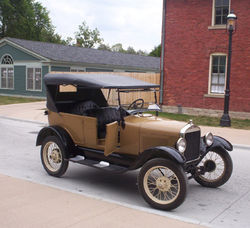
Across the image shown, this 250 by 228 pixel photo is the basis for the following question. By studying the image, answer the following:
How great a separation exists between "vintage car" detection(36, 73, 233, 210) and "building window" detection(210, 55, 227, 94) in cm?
1193

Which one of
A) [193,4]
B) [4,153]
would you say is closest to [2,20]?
[193,4]

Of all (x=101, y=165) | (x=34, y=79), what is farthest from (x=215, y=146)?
→ (x=34, y=79)

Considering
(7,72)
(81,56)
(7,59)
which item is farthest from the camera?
(81,56)

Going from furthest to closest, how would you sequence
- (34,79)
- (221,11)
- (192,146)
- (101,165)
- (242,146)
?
(34,79), (221,11), (242,146), (101,165), (192,146)

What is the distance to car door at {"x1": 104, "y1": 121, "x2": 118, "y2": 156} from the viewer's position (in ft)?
20.3

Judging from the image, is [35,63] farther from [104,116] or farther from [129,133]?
[129,133]

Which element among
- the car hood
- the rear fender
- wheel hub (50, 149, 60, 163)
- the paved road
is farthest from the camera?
wheel hub (50, 149, 60, 163)

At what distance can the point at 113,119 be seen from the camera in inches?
279

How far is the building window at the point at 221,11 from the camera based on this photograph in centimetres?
1841

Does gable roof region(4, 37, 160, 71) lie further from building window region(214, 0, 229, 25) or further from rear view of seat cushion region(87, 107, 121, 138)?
rear view of seat cushion region(87, 107, 121, 138)

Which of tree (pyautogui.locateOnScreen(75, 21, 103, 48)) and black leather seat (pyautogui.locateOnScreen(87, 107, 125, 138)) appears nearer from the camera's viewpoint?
black leather seat (pyautogui.locateOnScreen(87, 107, 125, 138))

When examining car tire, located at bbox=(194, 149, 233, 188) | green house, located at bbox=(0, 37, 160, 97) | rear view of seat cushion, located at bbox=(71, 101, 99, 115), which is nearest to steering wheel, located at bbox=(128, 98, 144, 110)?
rear view of seat cushion, located at bbox=(71, 101, 99, 115)

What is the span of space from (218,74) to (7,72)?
2019 centimetres

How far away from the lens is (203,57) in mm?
19047
